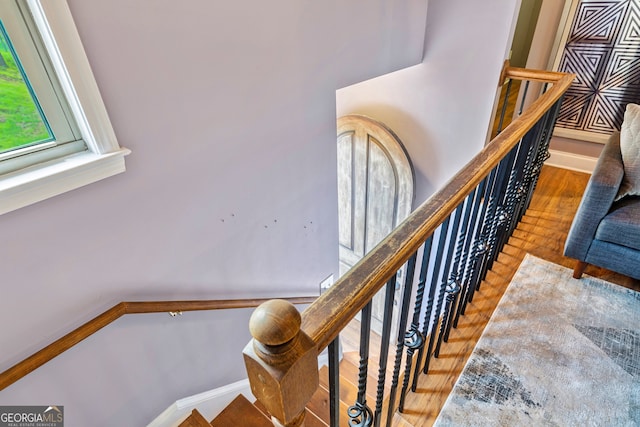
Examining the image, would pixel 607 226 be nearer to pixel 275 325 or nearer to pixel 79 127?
pixel 275 325

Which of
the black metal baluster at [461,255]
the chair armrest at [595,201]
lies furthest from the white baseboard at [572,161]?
the black metal baluster at [461,255]

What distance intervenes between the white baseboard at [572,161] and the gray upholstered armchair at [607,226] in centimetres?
157

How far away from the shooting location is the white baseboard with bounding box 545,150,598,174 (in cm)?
306

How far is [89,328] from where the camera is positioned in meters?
1.35

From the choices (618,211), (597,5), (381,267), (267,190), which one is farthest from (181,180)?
(597,5)

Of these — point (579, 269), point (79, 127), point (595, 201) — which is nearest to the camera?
point (79, 127)

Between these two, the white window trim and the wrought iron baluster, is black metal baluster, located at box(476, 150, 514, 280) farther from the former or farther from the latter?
the white window trim

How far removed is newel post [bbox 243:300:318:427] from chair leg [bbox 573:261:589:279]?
5.82 ft

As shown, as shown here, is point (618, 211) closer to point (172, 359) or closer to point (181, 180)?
point (181, 180)

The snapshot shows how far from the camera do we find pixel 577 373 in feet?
4.37

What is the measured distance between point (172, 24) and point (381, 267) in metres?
1.24

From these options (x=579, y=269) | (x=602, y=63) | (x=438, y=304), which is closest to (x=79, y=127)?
(x=438, y=304)

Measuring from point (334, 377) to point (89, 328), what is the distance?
3.75ft

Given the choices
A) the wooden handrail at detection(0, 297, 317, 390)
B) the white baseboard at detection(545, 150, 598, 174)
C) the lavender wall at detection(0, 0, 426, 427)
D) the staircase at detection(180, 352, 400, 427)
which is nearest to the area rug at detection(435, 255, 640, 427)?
the staircase at detection(180, 352, 400, 427)
